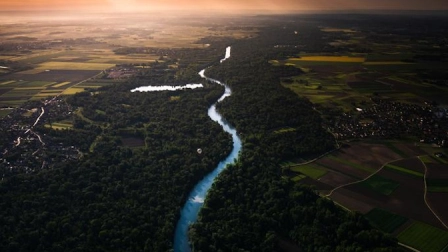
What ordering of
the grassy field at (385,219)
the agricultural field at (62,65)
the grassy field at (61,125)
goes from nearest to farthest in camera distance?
the grassy field at (385,219) < the grassy field at (61,125) < the agricultural field at (62,65)

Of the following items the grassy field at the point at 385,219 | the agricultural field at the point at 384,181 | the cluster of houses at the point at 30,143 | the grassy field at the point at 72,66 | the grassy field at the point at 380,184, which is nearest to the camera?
the grassy field at the point at 385,219

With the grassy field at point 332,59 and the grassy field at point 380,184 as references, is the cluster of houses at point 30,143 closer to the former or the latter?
the grassy field at point 380,184

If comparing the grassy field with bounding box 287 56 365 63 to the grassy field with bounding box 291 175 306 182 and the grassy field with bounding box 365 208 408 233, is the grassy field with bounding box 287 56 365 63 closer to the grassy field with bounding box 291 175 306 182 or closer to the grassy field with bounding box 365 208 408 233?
the grassy field with bounding box 291 175 306 182

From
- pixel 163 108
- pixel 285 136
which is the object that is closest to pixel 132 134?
pixel 163 108

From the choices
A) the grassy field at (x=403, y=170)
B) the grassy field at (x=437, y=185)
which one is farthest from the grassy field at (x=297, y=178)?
the grassy field at (x=437, y=185)

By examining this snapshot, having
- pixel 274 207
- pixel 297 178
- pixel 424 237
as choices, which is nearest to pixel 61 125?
pixel 297 178

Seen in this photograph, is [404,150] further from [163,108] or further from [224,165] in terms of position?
[163,108]
